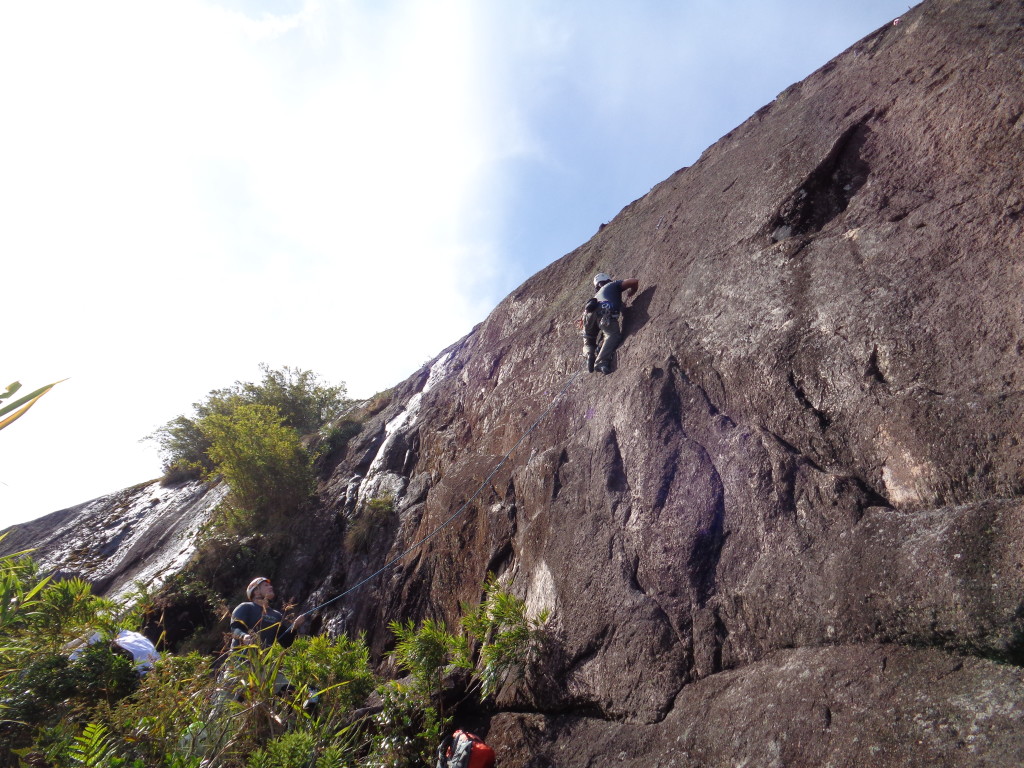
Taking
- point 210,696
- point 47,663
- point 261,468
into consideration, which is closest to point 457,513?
point 210,696

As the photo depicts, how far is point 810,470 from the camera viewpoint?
14.9ft

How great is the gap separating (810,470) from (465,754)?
3.43 meters

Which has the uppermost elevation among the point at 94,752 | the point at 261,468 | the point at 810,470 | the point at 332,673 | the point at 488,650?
the point at 261,468

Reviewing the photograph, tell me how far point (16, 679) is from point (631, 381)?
5.76 meters

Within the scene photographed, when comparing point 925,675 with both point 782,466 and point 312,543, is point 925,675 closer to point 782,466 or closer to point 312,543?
point 782,466

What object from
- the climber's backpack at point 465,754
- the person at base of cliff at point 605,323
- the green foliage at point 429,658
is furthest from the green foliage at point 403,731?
the person at base of cliff at point 605,323

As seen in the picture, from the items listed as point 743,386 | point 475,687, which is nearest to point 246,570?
point 475,687

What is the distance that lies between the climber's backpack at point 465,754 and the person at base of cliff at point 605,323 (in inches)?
173

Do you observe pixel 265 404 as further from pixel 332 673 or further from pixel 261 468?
pixel 332 673

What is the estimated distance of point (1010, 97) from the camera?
16.3 ft

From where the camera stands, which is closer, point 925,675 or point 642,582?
point 925,675

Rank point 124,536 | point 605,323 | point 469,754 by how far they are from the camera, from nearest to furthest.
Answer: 1. point 469,754
2. point 605,323
3. point 124,536

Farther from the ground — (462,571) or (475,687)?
(462,571)

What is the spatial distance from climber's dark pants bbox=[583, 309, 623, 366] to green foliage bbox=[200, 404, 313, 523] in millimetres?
7259
